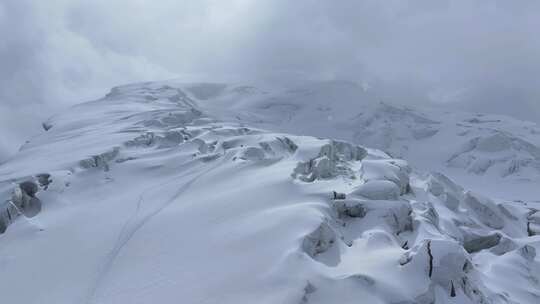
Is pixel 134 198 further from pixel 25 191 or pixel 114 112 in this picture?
pixel 114 112

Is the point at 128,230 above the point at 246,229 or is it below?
below

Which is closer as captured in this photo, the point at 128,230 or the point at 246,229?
the point at 246,229

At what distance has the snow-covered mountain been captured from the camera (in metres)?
21.7

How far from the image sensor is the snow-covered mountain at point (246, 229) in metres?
21.7

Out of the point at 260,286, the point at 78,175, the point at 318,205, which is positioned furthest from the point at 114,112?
the point at 260,286

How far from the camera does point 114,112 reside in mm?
87250

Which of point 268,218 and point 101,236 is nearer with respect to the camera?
point 268,218

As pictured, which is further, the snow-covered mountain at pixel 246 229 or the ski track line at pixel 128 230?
the ski track line at pixel 128 230

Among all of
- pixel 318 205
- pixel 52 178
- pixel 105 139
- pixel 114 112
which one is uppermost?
pixel 318 205

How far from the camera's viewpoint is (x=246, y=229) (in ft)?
88.3

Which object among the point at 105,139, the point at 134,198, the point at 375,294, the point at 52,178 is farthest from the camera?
the point at 105,139

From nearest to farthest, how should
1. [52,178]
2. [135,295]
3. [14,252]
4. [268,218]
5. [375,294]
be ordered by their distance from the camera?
1. [375,294]
2. [135,295]
3. [268,218]
4. [14,252]
5. [52,178]

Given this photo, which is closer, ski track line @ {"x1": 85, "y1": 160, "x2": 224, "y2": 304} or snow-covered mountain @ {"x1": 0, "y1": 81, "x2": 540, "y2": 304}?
snow-covered mountain @ {"x1": 0, "y1": 81, "x2": 540, "y2": 304}

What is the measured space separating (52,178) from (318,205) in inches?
843
